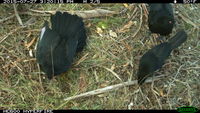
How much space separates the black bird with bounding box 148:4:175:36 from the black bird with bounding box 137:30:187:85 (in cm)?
16

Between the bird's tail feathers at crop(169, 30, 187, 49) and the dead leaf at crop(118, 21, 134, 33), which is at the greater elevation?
the dead leaf at crop(118, 21, 134, 33)

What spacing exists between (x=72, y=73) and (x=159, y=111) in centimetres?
105

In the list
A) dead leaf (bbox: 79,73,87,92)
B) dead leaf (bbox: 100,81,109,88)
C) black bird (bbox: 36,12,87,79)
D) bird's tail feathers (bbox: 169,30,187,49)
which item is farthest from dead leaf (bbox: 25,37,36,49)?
bird's tail feathers (bbox: 169,30,187,49)

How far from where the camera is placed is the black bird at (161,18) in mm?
3852

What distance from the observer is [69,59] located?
12.0ft

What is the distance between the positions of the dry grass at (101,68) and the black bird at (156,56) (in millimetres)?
191

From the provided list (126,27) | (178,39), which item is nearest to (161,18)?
(178,39)

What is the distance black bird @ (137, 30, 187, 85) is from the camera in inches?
140

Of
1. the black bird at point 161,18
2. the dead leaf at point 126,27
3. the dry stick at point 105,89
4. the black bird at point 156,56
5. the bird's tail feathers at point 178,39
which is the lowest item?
the dry stick at point 105,89

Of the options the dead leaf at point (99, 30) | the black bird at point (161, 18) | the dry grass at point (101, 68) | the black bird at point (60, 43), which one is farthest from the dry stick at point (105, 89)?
the dead leaf at point (99, 30)

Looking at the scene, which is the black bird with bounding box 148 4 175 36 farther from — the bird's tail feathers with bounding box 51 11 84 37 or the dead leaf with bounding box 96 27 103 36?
the bird's tail feathers with bounding box 51 11 84 37

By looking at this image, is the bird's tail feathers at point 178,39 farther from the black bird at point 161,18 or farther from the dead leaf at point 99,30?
the dead leaf at point 99,30

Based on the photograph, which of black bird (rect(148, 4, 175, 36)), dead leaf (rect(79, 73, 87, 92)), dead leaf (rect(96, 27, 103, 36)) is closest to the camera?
dead leaf (rect(79, 73, 87, 92))

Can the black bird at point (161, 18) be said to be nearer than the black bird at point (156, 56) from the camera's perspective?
No
